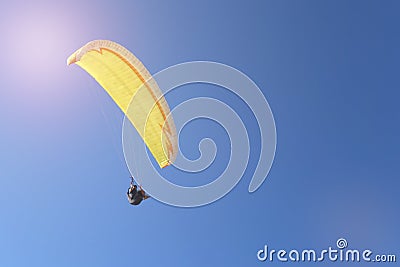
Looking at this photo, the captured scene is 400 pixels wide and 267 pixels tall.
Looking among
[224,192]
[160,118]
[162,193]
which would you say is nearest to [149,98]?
[160,118]

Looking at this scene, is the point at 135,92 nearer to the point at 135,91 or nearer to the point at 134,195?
the point at 135,91

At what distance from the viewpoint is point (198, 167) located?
1512cm

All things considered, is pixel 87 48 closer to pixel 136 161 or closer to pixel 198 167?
pixel 136 161

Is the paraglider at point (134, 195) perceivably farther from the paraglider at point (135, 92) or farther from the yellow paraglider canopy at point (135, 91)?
the yellow paraglider canopy at point (135, 91)

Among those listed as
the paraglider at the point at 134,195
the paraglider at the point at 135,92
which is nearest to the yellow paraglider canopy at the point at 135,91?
the paraglider at the point at 135,92

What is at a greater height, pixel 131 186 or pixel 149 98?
pixel 149 98

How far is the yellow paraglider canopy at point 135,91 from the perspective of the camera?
1223 cm

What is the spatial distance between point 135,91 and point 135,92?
4 cm

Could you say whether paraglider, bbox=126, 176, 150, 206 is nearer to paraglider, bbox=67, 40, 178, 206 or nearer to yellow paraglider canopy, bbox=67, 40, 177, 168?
paraglider, bbox=67, 40, 178, 206

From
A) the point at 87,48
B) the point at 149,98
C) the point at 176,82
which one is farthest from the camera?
the point at 176,82

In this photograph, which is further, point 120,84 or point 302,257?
point 302,257

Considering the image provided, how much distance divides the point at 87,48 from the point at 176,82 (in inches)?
201

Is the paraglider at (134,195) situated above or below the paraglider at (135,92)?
below

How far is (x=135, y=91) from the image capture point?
13109mm
